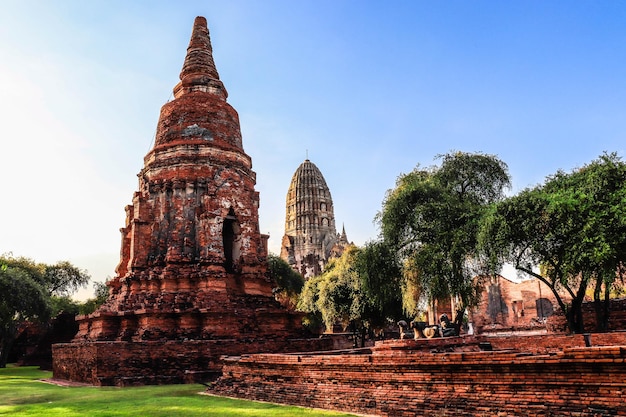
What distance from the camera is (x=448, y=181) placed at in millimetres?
22672

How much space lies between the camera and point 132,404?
34.4 ft

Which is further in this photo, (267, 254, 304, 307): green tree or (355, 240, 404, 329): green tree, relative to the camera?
(267, 254, 304, 307): green tree

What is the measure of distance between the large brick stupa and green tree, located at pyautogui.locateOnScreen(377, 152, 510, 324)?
199 inches

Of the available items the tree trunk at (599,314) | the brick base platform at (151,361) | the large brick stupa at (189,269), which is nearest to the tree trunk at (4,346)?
the large brick stupa at (189,269)

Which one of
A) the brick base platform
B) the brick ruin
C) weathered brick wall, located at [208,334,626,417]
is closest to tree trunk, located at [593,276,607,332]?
the brick ruin

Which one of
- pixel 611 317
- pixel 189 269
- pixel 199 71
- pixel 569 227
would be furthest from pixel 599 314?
pixel 199 71

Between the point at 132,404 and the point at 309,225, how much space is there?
6523cm

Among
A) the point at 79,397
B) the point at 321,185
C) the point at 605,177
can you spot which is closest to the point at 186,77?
the point at 79,397

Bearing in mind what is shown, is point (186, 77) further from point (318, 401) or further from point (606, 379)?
point (606, 379)

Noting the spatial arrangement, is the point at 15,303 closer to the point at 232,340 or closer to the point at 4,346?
the point at 4,346

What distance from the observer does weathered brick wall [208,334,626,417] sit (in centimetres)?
651

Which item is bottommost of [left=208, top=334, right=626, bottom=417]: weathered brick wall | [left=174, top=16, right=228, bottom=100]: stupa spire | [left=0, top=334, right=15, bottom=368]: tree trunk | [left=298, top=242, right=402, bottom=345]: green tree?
[left=0, top=334, right=15, bottom=368]: tree trunk

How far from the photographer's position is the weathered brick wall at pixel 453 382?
6.51 metres

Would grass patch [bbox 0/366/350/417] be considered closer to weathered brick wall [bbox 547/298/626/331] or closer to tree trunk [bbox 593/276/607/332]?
tree trunk [bbox 593/276/607/332]
